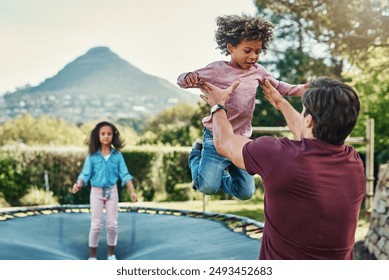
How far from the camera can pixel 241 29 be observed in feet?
5.03

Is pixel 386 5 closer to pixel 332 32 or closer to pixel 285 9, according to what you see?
pixel 332 32

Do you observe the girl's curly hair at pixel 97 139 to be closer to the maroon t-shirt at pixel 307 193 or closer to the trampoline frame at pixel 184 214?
the trampoline frame at pixel 184 214

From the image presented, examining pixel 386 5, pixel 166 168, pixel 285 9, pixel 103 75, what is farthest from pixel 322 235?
pixel 103 75

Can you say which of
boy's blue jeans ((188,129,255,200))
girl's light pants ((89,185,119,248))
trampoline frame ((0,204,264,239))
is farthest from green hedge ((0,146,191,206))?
boy's blue jeans ((188,129,255,200))

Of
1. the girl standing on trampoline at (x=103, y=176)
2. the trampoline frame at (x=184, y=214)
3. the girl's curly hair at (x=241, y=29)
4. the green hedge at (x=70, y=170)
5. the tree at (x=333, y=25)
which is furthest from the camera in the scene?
the green hedge at (x=70, y=170)

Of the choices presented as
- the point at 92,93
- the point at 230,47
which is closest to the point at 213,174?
the point at 230,47

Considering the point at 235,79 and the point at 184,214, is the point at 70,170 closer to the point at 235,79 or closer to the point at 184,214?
the point at 184,214

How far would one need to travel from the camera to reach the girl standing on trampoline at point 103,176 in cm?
252

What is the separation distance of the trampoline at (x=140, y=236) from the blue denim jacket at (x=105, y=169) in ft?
1.40

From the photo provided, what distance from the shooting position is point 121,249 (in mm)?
3010

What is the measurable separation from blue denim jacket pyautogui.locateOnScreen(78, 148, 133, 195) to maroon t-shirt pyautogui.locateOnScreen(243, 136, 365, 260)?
1475mm

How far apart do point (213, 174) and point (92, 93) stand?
7.21m

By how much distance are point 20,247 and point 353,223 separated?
1.94 m

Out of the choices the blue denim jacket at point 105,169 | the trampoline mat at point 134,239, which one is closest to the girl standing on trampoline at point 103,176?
the blue denim jacket at point 105,169
